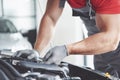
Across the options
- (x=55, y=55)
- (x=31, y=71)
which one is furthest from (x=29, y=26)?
(x=31, y=71)

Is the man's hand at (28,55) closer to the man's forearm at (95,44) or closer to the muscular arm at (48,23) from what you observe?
the man's forearm at (95,44)

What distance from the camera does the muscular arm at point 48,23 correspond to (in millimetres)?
1838

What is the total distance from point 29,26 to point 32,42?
0.48 m

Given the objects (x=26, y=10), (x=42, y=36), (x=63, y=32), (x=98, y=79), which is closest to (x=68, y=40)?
(x=63, y=32)

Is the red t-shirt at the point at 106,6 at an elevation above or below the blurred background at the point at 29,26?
above

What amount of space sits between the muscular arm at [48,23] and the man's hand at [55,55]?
0.41 m

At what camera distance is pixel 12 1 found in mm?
4445

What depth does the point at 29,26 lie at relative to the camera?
4.45 m

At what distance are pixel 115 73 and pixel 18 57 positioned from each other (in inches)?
23.0

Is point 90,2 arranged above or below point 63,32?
above

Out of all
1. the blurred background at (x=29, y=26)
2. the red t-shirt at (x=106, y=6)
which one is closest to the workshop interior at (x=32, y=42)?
the blurred background at (x=29, y=26)

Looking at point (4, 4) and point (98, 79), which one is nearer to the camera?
point (98, 79)

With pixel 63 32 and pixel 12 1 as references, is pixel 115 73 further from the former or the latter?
pixel 12 1

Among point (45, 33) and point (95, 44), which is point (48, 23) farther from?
point (95, 44)
